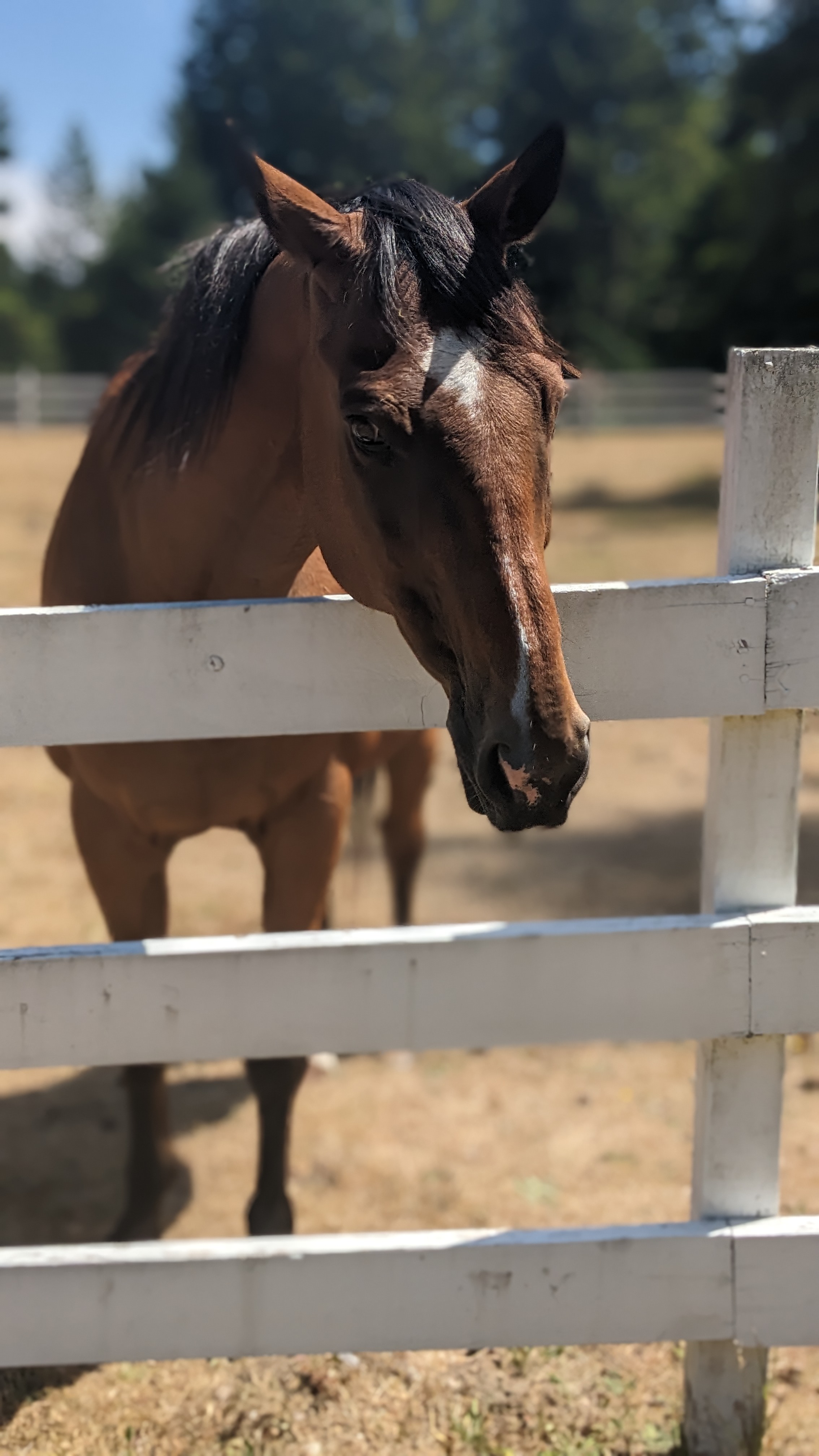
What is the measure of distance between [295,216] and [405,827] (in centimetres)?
284

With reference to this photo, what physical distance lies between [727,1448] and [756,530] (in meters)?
1.56

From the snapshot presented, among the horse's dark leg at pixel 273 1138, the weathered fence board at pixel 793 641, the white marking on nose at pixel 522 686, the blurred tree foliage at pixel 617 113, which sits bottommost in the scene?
the horse's dark leg at pixel 273 1138

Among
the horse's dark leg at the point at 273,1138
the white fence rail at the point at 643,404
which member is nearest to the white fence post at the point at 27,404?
the white fence rail at the point at 643,404

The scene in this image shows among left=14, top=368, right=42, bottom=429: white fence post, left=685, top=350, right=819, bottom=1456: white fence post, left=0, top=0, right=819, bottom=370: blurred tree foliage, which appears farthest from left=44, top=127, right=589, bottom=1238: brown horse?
left=0, top=0, right=819, bottom=370: blurred tree foliage

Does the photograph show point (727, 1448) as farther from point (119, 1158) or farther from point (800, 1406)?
point (119, 1158)

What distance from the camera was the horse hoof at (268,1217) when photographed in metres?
2.74

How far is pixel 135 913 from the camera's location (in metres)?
2.78

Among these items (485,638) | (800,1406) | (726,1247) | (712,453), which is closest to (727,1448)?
(800,1406)

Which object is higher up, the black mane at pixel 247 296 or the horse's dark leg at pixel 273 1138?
the black mane at pixel 247 296

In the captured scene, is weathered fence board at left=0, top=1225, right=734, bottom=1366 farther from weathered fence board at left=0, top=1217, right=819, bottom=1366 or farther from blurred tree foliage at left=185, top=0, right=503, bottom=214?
blurred tree foliage at left=185, top=0, right=503, bottom=214

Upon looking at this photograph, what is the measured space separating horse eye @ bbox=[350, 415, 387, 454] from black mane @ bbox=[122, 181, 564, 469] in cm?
13

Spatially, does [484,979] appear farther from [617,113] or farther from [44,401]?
[617,113]

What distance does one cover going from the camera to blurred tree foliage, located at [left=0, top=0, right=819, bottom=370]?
4350 cm

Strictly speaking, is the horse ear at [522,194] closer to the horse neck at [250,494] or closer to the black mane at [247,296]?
the black mane at [247,296]
